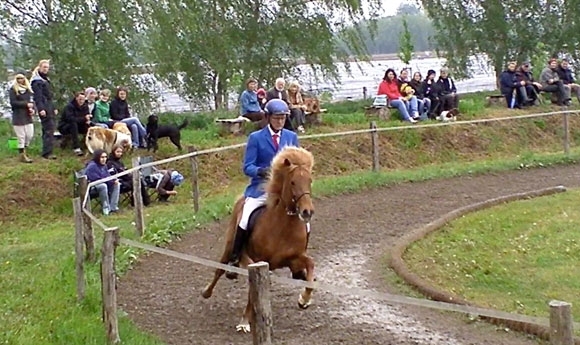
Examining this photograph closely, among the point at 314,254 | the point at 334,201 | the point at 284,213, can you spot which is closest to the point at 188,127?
the point at 334,201

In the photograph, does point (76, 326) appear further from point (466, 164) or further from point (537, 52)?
point (537, 52)

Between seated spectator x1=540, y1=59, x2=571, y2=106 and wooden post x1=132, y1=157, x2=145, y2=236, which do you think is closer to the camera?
wooden post x1=132, y1=157, x2=145, y2=236

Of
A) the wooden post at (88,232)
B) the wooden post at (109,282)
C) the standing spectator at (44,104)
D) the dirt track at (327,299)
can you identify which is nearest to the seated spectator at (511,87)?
the dirt track at (327,299)

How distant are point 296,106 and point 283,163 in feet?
40.1

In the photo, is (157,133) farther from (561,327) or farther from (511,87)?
(561,327)

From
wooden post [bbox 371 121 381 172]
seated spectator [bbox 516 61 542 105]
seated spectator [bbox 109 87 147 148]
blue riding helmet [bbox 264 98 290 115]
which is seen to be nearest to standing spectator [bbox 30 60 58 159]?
seated spectator [bbox 109 87 147 148]

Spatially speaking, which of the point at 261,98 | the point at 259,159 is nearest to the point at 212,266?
the point at 259,159

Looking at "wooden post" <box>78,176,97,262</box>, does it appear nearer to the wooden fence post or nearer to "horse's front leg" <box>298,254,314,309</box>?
"horse's front leg" <box>298,254,314,309</box>

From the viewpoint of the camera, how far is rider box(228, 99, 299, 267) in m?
8.98

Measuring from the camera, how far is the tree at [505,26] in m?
30.4

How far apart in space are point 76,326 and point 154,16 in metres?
13.2

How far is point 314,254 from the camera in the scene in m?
12.3

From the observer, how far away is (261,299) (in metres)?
6.18

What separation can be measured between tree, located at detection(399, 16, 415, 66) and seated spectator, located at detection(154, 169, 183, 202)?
71.0 feet
